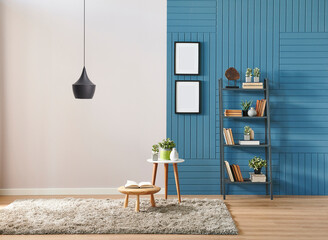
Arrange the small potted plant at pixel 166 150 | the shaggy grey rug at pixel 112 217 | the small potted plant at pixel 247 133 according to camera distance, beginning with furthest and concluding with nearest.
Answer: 1. the small potted plant at pixel 247 133
2. the small potted plant at pixel 166 150
3. the shaggy grey rug at pixel 112 217

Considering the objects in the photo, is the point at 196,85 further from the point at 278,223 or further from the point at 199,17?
the point at 278,223

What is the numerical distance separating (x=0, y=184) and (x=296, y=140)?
4.17 m

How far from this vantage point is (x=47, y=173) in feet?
18.2

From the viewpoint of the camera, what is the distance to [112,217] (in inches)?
160

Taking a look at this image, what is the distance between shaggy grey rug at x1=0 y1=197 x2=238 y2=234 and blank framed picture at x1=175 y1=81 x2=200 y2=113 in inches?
51.4

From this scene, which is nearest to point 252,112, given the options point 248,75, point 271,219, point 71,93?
point 248,75

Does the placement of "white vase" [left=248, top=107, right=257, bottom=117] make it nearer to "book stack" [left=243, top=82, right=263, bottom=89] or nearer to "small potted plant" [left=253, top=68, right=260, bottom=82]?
"book stack" [left=243, top=82, right=263, bottom=89]

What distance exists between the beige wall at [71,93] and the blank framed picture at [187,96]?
21 centimetres

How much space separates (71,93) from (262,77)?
269 centimetres

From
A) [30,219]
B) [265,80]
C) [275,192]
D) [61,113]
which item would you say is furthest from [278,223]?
[61,113]

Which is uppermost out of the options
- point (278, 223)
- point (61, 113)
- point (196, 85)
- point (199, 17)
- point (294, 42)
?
point (199, 17)

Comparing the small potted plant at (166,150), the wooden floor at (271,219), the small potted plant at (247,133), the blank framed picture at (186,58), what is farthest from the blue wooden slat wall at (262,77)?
the small potted plant at (166,150)

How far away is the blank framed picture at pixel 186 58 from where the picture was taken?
5543 millimetres

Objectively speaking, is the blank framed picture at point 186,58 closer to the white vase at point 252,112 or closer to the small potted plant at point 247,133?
the white vase at point 252,112
